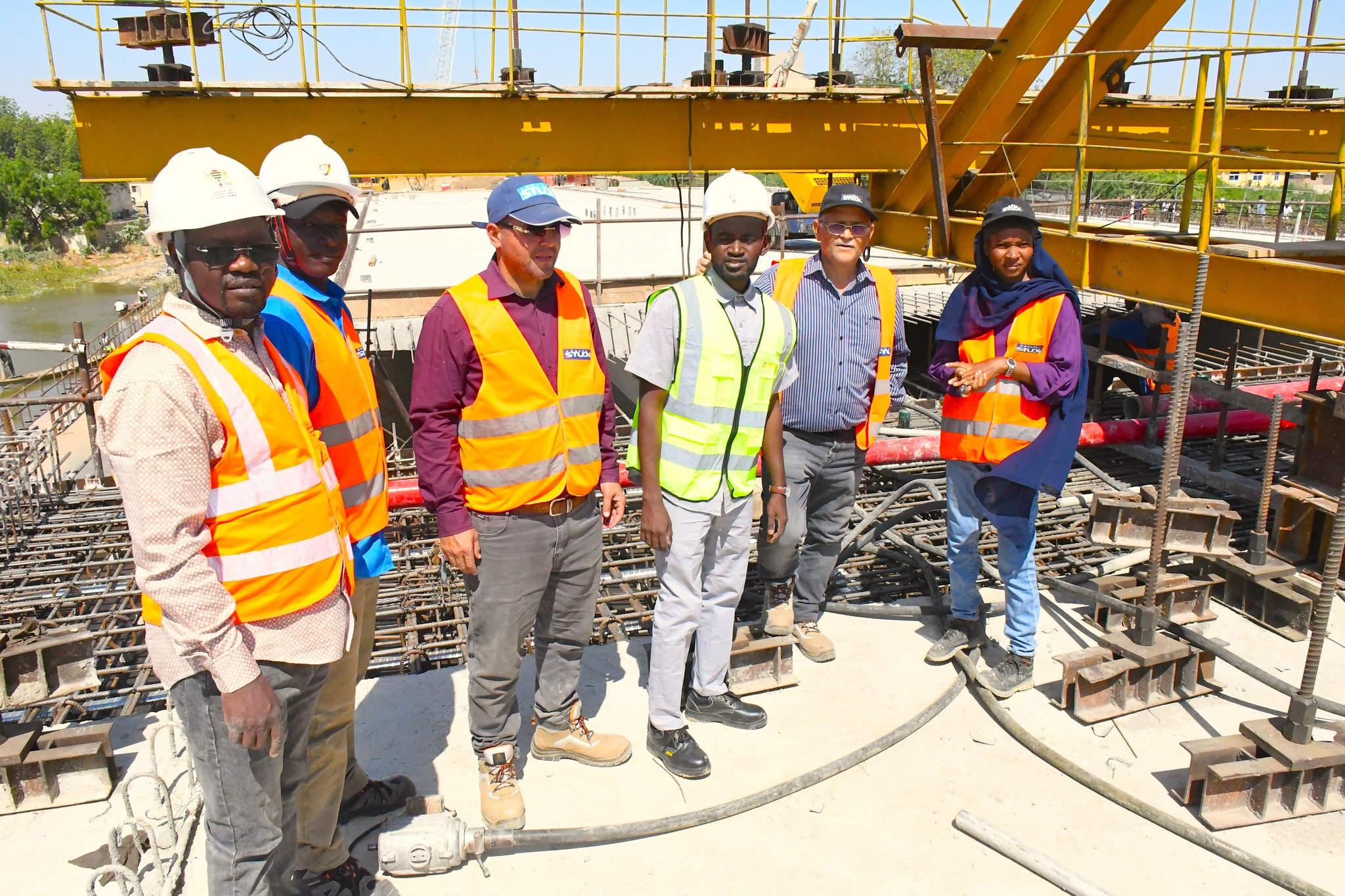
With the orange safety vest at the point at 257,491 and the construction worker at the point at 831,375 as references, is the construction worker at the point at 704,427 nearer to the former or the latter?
the construction worker at the point at 831,375

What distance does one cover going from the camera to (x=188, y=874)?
9.13ft

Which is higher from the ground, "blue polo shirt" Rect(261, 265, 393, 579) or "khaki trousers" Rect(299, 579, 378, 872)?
"blue polo shirt" Rect(261, 265, 393, 579)

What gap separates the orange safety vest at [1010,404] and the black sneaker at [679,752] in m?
1.69

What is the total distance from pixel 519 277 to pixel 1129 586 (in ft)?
11.1

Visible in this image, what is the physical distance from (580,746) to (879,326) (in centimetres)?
220

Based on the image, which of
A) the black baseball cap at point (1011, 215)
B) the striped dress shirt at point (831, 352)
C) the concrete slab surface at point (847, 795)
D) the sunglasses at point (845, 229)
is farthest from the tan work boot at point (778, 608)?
the black baseball cap at point (1011, 215)

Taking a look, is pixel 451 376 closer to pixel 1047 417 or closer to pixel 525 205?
pixel 525 205

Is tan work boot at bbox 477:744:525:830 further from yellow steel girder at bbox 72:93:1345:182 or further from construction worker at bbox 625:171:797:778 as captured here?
yellow steel girder at bbox 72:93:1345:182

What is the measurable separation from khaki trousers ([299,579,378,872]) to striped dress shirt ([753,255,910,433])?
6.79ft

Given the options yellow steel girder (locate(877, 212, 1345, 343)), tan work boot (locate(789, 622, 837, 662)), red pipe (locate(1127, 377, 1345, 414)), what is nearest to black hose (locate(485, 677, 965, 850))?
tan work boot (locate(789, 622, 837, 662))

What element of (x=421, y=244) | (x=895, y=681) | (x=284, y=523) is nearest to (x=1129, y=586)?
(x=895, y=681)

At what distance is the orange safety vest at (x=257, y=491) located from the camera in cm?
200

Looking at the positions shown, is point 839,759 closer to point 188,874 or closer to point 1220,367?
point 188,874

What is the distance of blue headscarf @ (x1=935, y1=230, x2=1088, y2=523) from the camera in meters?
3.64
